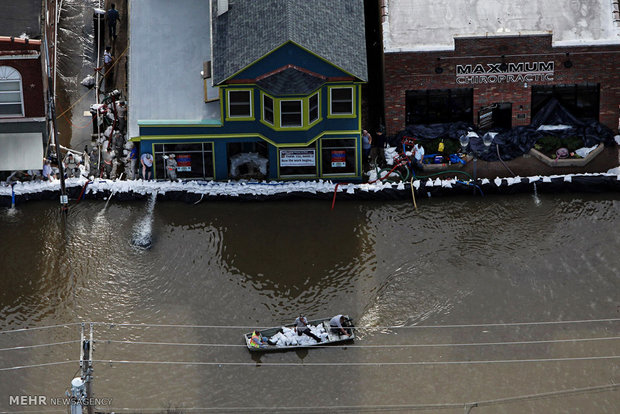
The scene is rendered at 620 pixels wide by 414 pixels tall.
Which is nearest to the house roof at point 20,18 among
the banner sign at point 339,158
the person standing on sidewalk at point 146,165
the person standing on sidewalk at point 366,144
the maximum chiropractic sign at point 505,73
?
the person standing on sidewalk at point 146,165

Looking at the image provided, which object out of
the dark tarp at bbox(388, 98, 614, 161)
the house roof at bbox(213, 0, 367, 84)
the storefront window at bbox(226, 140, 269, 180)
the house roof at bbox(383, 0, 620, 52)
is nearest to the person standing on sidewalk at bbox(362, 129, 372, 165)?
the dark tarp at bbox(388, 98, 614, 161)

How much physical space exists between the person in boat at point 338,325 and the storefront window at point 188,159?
14.2 meters

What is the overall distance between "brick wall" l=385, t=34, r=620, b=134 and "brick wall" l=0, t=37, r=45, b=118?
20.1 m

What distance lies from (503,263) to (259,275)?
13.0 metres

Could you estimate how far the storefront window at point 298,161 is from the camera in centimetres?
7156

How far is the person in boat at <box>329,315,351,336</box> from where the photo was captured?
203 feet

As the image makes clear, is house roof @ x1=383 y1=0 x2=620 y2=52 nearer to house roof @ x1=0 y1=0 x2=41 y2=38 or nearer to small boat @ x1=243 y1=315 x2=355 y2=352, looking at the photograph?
small boat @ x1=243 y1=315 x2=355 y2=352

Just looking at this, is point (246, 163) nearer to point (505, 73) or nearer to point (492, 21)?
point (505, 73)

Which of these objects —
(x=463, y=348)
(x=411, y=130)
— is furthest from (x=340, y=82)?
(x=463, y=348)

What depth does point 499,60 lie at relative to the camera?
7388 centimetres

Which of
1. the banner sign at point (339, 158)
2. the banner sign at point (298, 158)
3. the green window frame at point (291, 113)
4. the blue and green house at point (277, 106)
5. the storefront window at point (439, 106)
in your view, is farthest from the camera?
the storefront window at point (439, 106)

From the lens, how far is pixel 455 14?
245 feet

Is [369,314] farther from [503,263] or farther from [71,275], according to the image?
[71,275]

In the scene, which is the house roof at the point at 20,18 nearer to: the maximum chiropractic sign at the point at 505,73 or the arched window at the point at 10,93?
the arched window at the point at 10,93
